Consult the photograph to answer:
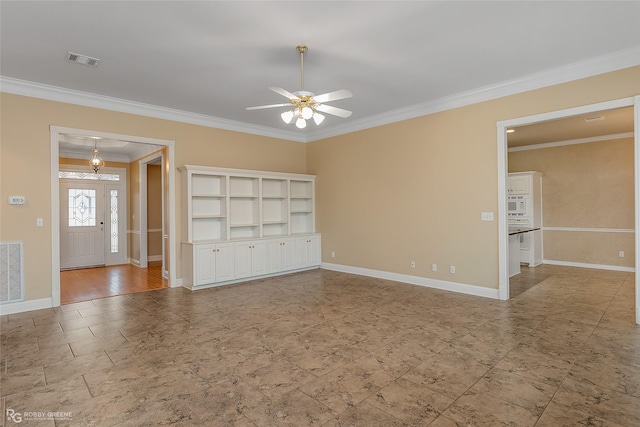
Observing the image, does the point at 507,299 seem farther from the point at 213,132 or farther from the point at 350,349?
the point at 213,132

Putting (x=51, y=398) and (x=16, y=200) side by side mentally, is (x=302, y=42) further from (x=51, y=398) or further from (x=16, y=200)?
(x=16, y=200)

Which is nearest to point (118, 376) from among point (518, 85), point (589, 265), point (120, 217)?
point (518, 85)

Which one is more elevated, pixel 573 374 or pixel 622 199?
pixel 622 199

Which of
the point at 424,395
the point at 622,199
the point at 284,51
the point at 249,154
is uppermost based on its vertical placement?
the point at 284,51

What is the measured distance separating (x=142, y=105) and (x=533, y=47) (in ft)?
18.0

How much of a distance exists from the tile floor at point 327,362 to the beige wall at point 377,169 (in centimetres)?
→ 99

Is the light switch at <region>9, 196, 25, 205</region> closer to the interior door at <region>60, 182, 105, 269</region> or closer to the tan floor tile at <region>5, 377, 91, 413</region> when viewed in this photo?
the tan floor tile at <region>5, 377, 91, 413</region>

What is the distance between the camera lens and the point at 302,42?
11.1ft

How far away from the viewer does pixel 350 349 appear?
314 centimetres

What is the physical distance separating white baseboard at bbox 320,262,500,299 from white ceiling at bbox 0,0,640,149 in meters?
2.88

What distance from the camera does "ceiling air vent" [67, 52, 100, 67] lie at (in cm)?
362

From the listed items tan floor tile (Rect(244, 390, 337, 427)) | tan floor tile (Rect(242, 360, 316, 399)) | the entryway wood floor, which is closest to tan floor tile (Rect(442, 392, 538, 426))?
tan floor tile (Rect(244, 390, 337, 427))

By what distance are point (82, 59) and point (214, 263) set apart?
3.37 m

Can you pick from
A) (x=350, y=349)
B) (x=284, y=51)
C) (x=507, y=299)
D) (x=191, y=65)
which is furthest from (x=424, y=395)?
(x=191, y=65)
